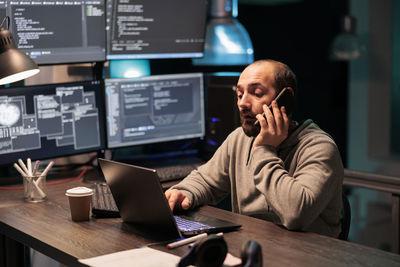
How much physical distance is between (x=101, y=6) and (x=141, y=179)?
1.41 metres

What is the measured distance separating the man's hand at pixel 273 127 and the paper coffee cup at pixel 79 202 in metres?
0.59

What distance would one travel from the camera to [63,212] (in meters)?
2.29

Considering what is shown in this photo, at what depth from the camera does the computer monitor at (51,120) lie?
2.78m

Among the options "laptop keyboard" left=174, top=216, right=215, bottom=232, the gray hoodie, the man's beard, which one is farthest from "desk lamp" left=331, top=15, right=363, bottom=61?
"laptop keyboard" left=174, top=216, right=215, bottom=232

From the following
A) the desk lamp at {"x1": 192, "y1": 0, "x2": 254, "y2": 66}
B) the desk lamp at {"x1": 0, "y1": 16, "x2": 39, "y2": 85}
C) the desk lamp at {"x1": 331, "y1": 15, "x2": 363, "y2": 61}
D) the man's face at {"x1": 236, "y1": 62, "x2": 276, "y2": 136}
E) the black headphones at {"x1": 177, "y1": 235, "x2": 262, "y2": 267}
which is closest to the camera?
the black headphones at {"x1": 177, "y1": 235, "x2": 262, "y2": 267}

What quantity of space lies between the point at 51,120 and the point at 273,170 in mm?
1279

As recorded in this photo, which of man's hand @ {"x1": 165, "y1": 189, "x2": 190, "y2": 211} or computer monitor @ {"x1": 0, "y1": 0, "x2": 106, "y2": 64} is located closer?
man's hand @ {"x1": 165, "y1": 189, "x2": 190, "y2": 211}

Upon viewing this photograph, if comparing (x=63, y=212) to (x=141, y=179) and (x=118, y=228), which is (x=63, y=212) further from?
(x=141, y=179)

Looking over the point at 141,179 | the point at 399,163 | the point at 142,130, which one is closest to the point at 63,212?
the point at 141,179

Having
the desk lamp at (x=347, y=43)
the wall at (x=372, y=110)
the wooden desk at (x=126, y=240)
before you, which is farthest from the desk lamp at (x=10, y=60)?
the wall at (x=372, y=110)

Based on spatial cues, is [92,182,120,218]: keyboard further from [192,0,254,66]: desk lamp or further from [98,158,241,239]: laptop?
[192,0,254,66]: desk lamp

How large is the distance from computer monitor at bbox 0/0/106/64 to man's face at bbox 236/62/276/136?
1.08 m

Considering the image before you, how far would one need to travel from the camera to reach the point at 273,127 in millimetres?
2148

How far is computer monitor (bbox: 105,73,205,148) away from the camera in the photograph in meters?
3.16
